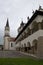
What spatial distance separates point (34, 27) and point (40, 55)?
6.76m

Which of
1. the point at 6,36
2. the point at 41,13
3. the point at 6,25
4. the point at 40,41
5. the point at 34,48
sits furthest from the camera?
the point at 6,25

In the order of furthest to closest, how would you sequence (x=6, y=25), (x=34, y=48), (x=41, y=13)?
(x=6, y=25) → (x=34, y=48) → (x=41, y=13)

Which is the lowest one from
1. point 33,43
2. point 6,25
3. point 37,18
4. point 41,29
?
point 33,43

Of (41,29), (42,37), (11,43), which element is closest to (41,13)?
(41,29)

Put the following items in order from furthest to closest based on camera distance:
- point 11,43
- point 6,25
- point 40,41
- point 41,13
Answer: point 6,25 < point 11,43 < point 41,13 < point 40,41

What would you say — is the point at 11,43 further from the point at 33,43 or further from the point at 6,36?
the point at 33,43

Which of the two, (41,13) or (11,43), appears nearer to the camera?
(41,13)

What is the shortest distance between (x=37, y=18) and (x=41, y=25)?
125 cm

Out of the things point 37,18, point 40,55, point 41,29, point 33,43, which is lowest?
point 40,55

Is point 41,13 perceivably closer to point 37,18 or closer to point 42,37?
point 37,18

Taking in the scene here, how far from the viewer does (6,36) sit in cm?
6506

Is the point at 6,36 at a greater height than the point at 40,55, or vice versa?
the point at 6,36

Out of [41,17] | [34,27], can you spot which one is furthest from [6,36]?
[41,17]

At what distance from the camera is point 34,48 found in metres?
23.5
